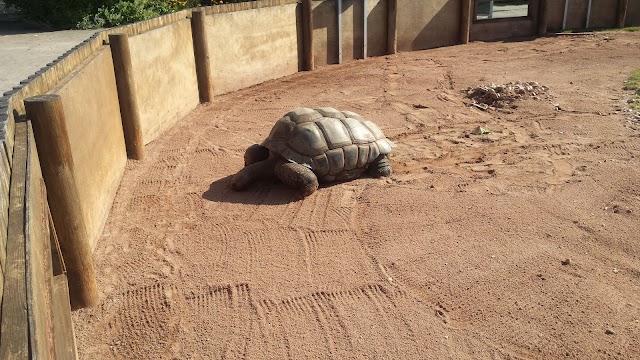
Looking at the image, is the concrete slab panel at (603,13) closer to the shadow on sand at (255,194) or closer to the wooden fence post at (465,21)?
the wooden fence post at (465,21)

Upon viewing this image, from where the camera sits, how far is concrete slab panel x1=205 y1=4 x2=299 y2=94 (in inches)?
419

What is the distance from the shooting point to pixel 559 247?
5000 millimetres

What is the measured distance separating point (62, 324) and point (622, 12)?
17.7 m

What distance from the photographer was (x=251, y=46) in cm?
1139

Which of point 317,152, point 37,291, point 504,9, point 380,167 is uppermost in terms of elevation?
point 37,291

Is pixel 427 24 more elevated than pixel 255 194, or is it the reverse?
pixel 427 24

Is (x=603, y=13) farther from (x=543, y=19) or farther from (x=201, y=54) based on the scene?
(x=201, y=54)

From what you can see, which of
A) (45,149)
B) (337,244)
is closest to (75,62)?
(45,149)

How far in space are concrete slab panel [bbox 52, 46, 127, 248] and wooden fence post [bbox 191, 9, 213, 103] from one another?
3.24m

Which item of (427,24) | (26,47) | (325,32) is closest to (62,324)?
(26,47)

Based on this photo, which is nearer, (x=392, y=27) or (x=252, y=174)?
(x=252, y=174)

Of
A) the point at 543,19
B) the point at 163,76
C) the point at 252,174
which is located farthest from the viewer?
the point at 543,19

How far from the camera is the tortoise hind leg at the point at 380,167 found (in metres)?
6.74

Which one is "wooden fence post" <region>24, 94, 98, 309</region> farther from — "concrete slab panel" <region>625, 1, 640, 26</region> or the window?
"concrete slab panel" <region>625, 1, 640, 26</region>
